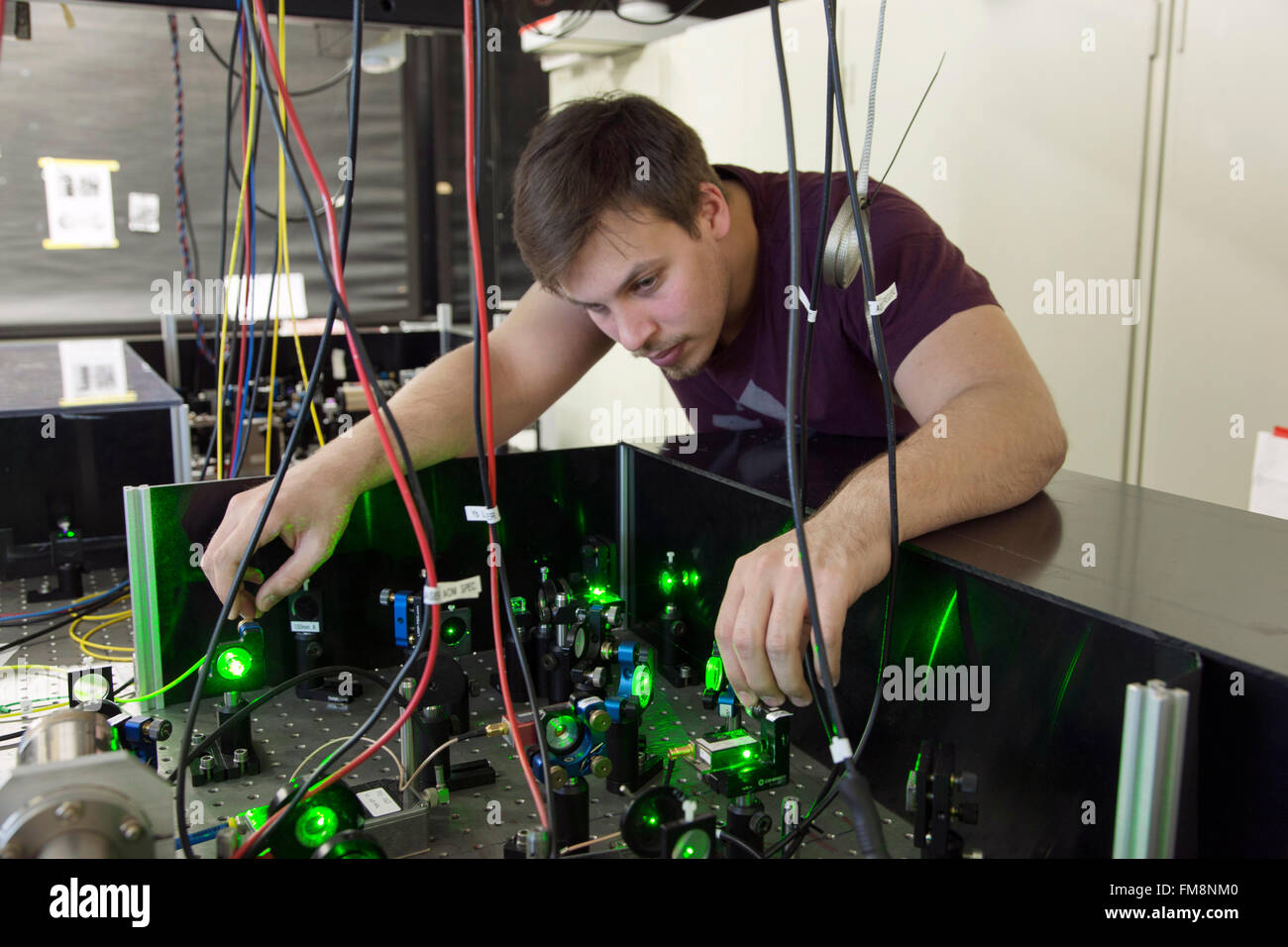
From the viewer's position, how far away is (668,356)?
1186mm

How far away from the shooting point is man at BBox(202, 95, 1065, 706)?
0.72 meters

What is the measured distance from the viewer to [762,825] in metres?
0.69

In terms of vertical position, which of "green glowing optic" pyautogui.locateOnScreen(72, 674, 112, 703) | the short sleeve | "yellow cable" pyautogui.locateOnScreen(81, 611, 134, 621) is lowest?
"yellow cable" pyautogui.locateOnScreen(81, 611, 134, 621)

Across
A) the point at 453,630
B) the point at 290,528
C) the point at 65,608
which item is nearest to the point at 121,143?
the point at 65,608

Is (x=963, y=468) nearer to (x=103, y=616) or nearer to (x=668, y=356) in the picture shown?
(x=668, y=356)

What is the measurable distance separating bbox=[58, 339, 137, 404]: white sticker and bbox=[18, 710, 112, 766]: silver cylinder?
96 cm

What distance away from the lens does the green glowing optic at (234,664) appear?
910mm

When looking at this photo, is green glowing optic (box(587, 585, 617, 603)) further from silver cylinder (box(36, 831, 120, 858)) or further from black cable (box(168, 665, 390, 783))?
silver cylinder (box(36, 831, 120, 858))

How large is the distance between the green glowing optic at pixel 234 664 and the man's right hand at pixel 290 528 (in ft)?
0.12

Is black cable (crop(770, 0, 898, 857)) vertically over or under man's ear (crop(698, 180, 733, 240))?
under

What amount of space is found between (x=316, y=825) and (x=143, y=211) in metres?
3.38

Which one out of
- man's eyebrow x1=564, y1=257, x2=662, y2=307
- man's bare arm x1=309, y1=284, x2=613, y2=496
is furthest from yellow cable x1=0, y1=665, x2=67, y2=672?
man's eyebrow x1=564, y1=257, x2=662, y2=307

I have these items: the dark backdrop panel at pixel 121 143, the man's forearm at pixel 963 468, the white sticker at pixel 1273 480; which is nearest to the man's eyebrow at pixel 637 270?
the man's forearm at pixel 963 468

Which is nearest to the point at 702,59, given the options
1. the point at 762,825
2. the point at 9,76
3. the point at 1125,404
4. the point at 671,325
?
the point at 1125,404
